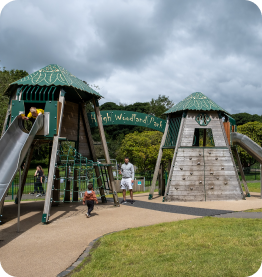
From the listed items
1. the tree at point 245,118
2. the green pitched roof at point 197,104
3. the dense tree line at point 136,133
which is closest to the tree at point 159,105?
the dense tree line at point 136,133

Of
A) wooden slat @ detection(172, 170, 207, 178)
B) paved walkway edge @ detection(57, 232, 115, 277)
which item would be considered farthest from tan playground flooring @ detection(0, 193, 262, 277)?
wooden slat @ detection(172, 170, 207, 178)

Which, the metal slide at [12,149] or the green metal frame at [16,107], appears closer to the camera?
the metal slide at [12,149]

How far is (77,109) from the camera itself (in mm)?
11773

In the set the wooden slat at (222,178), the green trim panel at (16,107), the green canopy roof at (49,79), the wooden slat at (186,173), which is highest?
the green canopy roof at (49,79)

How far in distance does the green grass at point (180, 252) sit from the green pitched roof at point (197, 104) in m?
6.67

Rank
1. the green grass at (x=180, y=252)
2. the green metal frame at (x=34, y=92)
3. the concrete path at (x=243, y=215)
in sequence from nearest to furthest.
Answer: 1. the green grass at (x=180, y=252)
2. the concrete path at (x=243, y=215)
3. the green metal frame at (x=34, y=92)

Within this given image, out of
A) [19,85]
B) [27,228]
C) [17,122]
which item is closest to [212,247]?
[27,228]

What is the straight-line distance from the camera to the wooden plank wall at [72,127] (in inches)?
437

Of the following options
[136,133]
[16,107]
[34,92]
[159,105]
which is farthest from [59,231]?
[159,105]

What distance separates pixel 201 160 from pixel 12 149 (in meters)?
Answer: 8.02

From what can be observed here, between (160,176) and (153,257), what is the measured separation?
10132mm

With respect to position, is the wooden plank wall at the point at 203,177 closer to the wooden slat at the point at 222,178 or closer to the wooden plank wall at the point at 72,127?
the wooden slat at the point at 222,178

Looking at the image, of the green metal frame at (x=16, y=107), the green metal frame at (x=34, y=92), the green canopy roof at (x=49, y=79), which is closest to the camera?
the green metal frame at (x=16, y=107)

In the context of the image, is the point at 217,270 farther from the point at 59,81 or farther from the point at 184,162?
the point at 184,162
